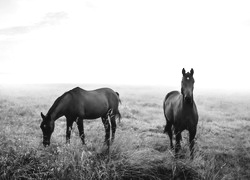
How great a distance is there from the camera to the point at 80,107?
25.6ft

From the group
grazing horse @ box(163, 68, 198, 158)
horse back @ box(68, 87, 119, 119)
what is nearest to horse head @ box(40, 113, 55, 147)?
horse back @ box(68, 87, 119, 119)

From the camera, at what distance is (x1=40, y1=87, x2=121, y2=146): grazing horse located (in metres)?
6.84

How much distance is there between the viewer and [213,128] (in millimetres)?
11078

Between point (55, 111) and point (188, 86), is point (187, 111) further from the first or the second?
point (55, 111)

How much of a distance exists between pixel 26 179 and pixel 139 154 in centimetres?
219

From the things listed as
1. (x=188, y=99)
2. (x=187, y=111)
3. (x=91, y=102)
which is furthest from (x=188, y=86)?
(x=91, y=102)

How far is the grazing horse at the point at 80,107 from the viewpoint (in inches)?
269

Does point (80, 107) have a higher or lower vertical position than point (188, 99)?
lower

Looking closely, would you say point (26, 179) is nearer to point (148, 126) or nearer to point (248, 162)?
point (248, 162)

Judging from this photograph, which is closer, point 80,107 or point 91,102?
point 80,107

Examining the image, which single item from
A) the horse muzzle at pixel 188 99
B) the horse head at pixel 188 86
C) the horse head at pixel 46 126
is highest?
the horse head at pixel 188 86

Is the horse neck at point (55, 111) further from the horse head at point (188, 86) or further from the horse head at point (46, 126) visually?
the horse head at point (188, 86)

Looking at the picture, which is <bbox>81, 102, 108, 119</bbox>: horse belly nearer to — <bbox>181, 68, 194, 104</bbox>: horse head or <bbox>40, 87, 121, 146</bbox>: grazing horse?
<bbox>40, 87, 121, 146</bbox>: grazing horse

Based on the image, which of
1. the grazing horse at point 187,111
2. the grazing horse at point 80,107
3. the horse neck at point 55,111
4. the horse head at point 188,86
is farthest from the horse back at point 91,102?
the horse head at point 188,86
